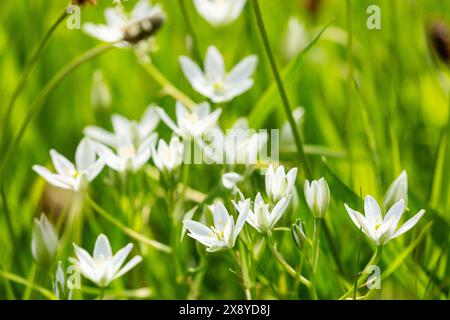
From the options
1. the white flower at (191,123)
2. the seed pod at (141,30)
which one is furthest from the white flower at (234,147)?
the seed pod at (141,30)

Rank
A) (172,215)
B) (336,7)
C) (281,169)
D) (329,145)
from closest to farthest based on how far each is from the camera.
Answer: (281,169)
(172,215)
(329,145)
(336,7)

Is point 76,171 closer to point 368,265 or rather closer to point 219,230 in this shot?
point 219,230

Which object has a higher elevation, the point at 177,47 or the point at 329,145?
the point at 177,47

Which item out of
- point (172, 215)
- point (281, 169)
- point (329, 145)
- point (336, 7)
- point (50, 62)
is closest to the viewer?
point (281, 169)

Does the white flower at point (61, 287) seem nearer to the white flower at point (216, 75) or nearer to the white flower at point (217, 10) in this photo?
the white flower at point (216, 75)

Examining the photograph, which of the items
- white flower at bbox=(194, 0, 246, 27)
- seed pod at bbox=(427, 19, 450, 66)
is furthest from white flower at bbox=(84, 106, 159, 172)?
seed pod at bbox=(427, 19, 450, 66)

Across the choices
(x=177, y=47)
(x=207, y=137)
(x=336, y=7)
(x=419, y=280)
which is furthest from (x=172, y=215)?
(x=336, y=7)
